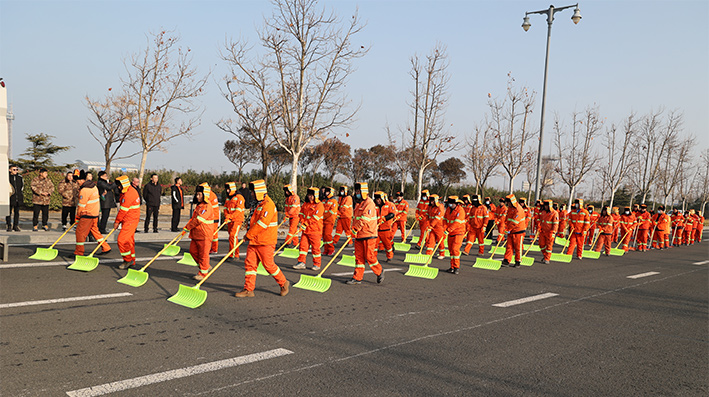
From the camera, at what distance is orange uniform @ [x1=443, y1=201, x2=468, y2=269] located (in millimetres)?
11383

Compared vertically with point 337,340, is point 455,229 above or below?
above

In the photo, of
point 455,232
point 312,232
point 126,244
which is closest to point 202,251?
point 126,244

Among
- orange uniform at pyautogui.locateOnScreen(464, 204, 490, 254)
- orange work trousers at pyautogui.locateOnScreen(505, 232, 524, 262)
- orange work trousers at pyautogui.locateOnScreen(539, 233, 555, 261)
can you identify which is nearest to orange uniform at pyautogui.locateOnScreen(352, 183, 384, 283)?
orange work trousers at pyautogui.locateOnScreen(505, 232, 524, 262)

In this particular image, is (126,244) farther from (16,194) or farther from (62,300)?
(16,194)

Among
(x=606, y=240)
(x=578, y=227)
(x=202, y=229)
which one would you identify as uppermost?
(x=578, y=227)

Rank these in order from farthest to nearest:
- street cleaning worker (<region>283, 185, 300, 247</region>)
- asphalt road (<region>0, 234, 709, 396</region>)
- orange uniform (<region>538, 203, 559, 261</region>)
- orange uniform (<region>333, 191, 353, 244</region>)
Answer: orange uniform (<region>538, 203, 559, 261</region>), orange uniform (<region>333, 191, 353, 244</region>), street cleaning worker (<region>283, 185, 300, 247</region>), asphalt road (<region>0, 234, 709, 396</region>)

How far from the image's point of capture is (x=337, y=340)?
18.1 ft

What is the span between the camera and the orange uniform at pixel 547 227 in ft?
45.7

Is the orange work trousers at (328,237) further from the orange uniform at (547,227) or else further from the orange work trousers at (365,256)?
the orange uniform at (547,227)

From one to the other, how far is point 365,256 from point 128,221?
4.52 m

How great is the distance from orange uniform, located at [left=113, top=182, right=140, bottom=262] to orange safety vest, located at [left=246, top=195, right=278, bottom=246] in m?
2.98

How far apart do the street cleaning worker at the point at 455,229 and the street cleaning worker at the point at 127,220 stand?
266 inches

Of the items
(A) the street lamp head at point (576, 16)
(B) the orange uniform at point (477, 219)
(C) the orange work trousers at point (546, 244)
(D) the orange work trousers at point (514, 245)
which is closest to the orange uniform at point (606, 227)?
(C) the orange work trousers at point (546, 244)

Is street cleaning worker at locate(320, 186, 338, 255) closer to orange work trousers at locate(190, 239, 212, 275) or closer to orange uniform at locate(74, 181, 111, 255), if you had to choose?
orange work trousers at locate(190, 239, 212, 275)
